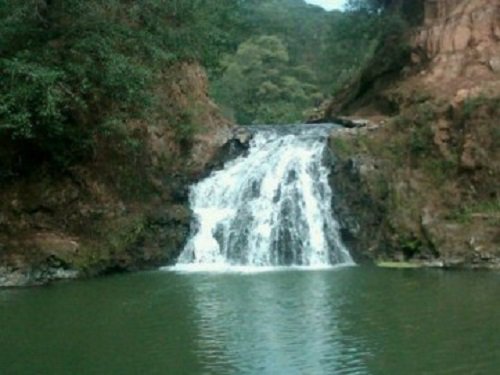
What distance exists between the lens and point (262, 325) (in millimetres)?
13062

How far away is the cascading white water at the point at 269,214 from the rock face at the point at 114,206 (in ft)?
2.03

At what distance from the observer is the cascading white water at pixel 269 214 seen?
2192 cm

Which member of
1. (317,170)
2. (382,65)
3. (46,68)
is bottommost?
(317,170)

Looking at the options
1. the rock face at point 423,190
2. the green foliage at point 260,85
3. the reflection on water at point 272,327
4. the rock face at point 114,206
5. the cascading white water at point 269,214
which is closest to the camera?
the reflection on water at point 272,327

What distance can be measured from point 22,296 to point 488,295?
30.9ft

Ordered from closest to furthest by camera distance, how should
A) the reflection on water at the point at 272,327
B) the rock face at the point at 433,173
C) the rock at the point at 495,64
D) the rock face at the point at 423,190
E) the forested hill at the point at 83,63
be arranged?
1. the reflection on water at the point at 272,327
2. the forested hill at the point at 83,63
3. the rock face at the point at 423,190
4. the rock face at the point at 433,173
5. the rock at the point at 495,64

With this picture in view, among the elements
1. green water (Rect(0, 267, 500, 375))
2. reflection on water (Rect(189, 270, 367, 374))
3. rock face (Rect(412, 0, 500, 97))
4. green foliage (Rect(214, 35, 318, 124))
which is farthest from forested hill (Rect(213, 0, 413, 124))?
reflection on water (Rect(189, 270, 367, 374))

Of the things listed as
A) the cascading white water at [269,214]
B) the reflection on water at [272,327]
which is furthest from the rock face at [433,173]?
the reflection on water at [272,327]

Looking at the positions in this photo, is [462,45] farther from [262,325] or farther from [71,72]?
[262,325]

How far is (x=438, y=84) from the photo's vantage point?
82.4ft

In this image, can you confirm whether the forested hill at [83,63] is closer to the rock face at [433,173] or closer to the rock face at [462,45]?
the rock face at [462,45]

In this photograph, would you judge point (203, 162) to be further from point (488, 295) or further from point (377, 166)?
point (488, 295)

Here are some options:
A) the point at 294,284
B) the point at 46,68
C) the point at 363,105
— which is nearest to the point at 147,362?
the point at 294,284

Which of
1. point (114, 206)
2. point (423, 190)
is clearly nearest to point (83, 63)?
point (114, 206)
